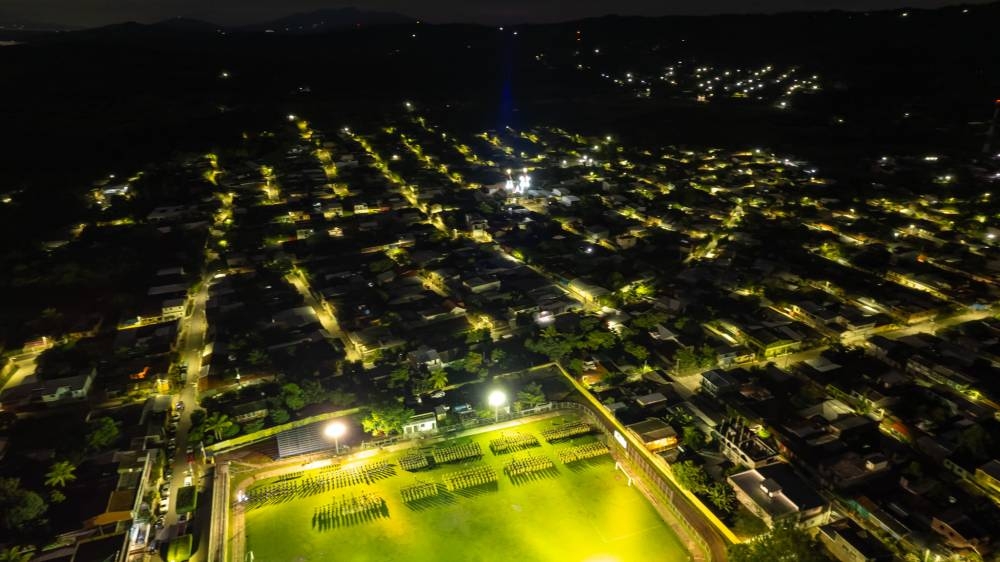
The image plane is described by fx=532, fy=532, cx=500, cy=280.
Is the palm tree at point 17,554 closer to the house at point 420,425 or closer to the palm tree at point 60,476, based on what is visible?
the palm tree at point 60,476

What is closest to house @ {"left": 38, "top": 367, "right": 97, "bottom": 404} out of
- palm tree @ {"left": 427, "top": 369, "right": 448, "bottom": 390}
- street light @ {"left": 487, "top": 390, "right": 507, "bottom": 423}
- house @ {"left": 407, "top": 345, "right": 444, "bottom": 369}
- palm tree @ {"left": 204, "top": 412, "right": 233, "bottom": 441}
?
palm tree @ {"left": 204, "top": 412, "right": 233, "bottom": 441}

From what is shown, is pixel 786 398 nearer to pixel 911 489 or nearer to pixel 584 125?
pixel 911 489

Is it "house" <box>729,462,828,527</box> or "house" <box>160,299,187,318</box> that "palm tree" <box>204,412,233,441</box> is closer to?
"house" <box>160,299,187,318</box>

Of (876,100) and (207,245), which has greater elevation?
(876,100)

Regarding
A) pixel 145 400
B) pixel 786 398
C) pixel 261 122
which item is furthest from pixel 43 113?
pixel 786 398

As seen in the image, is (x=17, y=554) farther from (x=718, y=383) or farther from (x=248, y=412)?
(x=718, y=383)

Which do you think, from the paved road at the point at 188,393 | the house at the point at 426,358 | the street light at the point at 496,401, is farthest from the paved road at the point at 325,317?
the street light at the point at 496,401

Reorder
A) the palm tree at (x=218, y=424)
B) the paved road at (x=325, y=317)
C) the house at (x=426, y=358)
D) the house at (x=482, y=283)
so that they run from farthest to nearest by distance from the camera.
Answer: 1. the house at (x=482, y=283)
2. the paved road at (x=325, y=317)
3. the house at (x=426, y=358)
4. the palm tree at (x=218, y=424)
